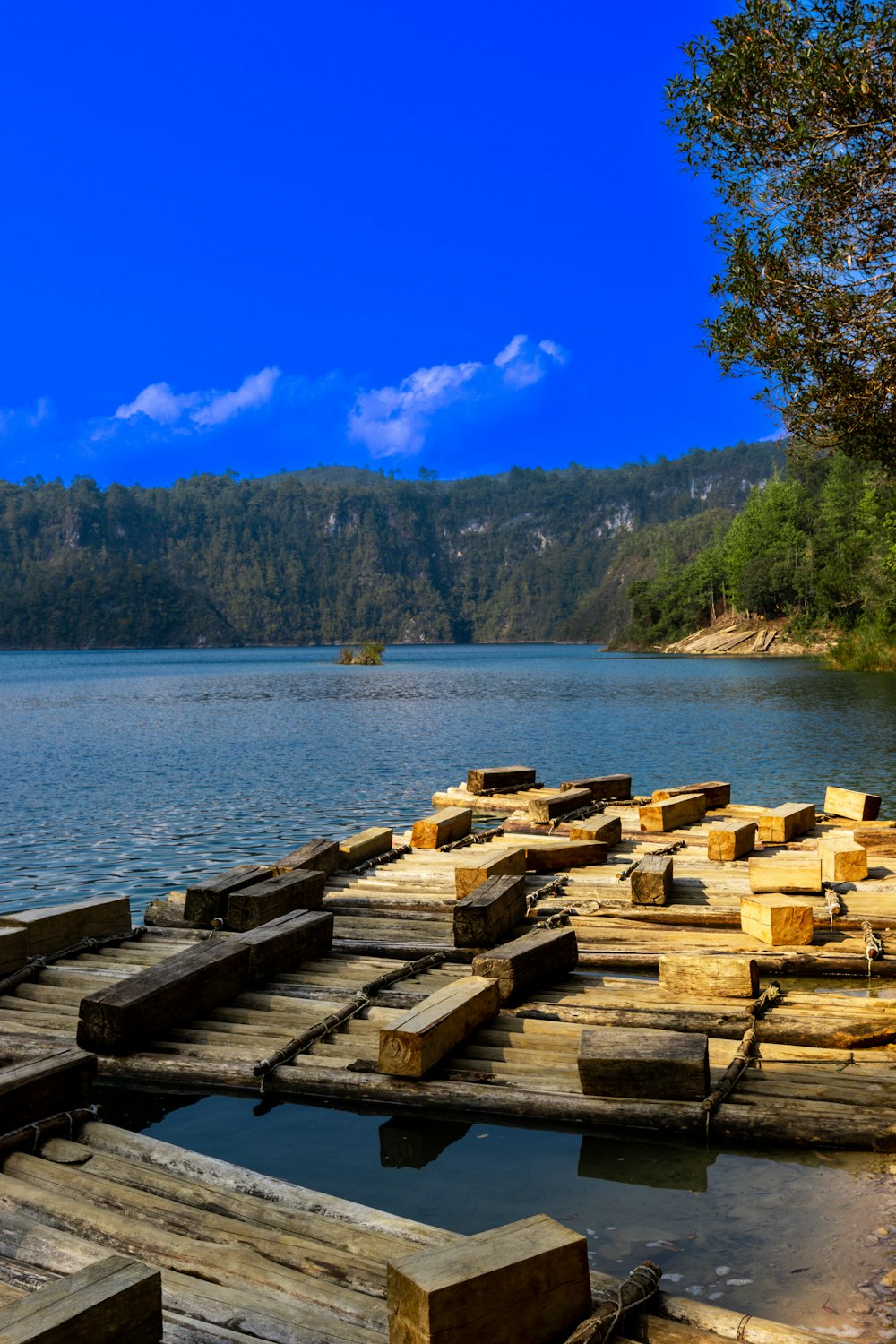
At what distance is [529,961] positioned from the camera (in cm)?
806

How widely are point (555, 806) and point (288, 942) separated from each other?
26.8ft

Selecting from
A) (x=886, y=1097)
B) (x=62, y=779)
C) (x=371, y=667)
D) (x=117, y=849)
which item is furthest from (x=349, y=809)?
(x=371, y=667)

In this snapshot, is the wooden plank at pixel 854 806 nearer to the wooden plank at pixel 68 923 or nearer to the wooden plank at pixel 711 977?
the wooden plank at pixel 711 977

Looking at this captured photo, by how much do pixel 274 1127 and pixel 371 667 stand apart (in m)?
120

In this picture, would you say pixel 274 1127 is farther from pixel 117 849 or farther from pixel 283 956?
pixel 117 849

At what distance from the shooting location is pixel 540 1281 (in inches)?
151

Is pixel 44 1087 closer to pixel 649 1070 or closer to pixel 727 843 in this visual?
pixel 649 1070

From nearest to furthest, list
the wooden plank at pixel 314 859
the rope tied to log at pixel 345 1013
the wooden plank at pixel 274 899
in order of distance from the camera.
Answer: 1. the rope tied to log at pixel 345 1013
2. the wooden plank at pixel 274 899
3. the wooden plank at pixel 314 859

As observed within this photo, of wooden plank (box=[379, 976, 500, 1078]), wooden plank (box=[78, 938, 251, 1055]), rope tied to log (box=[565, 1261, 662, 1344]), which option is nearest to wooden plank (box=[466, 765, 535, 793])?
wooden plank (box=[78, 938, 251, 1055])

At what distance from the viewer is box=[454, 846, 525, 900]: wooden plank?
10.7 metres

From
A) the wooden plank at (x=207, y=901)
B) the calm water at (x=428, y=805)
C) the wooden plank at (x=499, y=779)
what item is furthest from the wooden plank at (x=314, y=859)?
the wooden plank at (x=499, y=779)

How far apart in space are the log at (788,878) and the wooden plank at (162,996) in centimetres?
520

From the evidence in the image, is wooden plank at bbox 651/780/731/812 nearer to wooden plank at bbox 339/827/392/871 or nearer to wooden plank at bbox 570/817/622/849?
wooden plank at bbox 570/817/622/849

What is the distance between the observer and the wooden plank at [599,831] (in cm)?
1349
